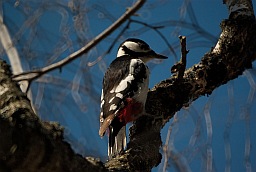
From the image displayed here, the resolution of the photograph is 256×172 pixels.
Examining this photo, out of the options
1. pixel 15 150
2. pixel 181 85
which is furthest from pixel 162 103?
pixel 15 150

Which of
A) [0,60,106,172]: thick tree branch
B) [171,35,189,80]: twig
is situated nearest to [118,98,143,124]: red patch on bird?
[171,35,189,80]: twig

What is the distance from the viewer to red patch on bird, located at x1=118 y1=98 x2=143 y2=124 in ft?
8.18

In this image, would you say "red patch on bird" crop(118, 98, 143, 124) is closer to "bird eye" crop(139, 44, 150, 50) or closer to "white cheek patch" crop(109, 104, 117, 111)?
"white cheek patch" crop(109, 104, 117, 111)

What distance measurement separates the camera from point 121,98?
2.59 m

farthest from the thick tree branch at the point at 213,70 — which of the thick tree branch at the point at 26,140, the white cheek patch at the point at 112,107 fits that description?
the thick tree branch at the point at 26,140

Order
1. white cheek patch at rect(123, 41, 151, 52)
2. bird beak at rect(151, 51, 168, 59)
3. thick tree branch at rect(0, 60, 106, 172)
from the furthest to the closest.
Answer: white cheek patch at rect(123, 41, 151, 52) → bird beak at rect(151, 51, 168, 59) → thick tree branch at rect(0, 60, 106, 172)

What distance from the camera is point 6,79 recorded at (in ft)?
4.68

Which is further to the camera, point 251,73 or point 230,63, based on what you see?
point 251,73

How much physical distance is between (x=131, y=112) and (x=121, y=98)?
10cm

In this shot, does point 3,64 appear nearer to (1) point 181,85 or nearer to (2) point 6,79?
(2) point 6,79

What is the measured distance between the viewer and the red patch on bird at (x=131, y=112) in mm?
2494

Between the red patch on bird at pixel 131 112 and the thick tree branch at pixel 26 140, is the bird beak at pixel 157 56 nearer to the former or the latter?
the red patch on bird at pixel 131 112

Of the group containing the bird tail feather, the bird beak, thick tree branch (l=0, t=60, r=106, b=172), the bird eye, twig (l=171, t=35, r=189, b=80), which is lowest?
thick tree branch (l=0, t=60, r=106, b=172)

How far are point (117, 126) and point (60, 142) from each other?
1126 millimetres
